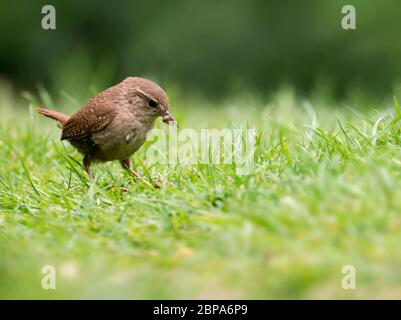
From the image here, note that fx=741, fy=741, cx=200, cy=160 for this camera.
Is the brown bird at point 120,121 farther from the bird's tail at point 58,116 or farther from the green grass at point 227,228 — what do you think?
the bird's tail at point 58,116

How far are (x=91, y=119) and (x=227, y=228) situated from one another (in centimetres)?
232

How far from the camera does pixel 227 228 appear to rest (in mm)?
3945

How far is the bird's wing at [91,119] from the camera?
5.85 m

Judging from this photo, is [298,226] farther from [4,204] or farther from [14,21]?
[14,21]

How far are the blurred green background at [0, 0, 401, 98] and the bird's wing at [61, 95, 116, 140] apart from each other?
20.2ft

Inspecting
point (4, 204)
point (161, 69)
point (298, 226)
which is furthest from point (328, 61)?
point (298, 226)

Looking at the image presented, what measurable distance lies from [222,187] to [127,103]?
5.29ft

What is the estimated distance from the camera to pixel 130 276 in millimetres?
3809

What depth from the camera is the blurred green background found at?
12539 millimetres
